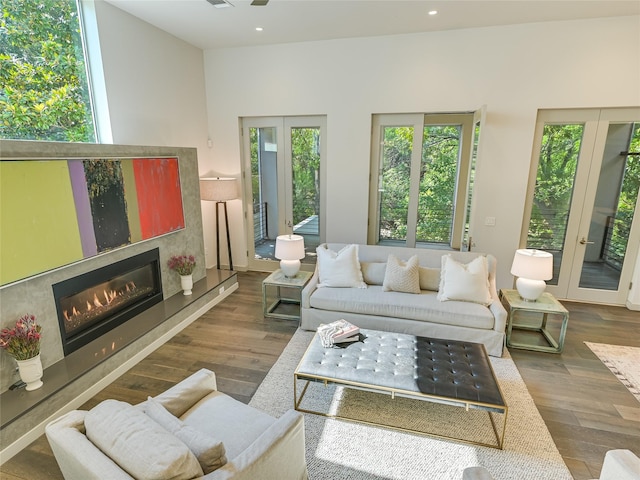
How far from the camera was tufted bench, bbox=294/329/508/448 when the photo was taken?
2248 millimetres

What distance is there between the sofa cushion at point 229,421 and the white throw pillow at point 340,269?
6.42 ft

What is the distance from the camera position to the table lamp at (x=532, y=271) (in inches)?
134

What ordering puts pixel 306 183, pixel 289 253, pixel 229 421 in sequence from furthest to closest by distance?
pixel 306 183, pixel 289 253, pixel 229 421

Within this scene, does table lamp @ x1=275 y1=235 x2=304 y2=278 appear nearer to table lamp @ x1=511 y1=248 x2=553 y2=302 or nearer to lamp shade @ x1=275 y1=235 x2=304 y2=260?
lamp shade @ x1=275 y1=235 x2=304 y2=260

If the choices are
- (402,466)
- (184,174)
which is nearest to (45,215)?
(184,174)

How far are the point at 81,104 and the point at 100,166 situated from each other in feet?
2.88

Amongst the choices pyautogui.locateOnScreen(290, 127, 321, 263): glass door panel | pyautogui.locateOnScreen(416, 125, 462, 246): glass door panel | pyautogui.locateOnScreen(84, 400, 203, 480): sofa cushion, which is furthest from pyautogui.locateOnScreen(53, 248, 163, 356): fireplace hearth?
pyautogui.locateOnScreen(416, 125, 462, 246): glass door panel

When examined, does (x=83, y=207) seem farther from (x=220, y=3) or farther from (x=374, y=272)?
(x=374, y=272)

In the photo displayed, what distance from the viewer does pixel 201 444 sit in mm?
1483

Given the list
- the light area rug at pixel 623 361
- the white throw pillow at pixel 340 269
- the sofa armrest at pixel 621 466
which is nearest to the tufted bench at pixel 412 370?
the sofa armrest at pixel 621 466

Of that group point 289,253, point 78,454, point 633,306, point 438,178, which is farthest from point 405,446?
point 633,306

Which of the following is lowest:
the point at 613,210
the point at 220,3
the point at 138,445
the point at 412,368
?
the point at 412,368

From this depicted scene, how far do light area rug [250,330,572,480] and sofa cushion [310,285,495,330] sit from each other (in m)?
0.70

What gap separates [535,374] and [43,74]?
520 centimetres
